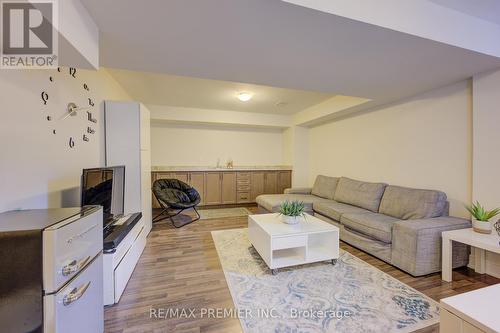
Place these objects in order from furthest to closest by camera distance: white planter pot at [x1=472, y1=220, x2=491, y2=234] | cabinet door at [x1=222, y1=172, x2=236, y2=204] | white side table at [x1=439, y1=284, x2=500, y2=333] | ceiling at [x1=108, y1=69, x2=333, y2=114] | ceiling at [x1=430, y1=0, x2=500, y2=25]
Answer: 1. cabinet door at [x1=222, y1=172, x2=236, y2=204]
2. ceiling at [x1=108, y1=69, x2=333, y2=114]
3. white planter pot at [x1=472, y1=220, x2=491, y2=234]
4. ceiling at [x1=430, y1=0, x2=500, y2=25]
5. white side table at [x1=439, y1=284, x2=500, y2=333]

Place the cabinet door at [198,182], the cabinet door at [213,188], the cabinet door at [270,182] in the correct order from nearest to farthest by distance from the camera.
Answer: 1. the cabinet door at [198,182]
2. the cabinet door at [213,188]
3. the cabinet door at [270,182]

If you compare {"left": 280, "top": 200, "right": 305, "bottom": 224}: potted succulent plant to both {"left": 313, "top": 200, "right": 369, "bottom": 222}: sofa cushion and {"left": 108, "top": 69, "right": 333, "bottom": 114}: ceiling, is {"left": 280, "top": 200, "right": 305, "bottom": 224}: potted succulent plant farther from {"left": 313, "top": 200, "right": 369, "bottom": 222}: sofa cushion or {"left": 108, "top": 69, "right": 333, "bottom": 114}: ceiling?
{"left": 108, "top": 69, "right": 333, "bottom": 114}: ceiling

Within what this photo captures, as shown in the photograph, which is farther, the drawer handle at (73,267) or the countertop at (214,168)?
the countertop at (214,168)

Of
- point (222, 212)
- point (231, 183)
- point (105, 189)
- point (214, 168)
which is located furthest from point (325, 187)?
point (105, 189)

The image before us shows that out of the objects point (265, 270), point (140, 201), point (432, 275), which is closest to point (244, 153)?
point (140, 201)

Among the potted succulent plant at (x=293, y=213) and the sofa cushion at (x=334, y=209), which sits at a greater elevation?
the potted succulent plant at (x=293, y=213)

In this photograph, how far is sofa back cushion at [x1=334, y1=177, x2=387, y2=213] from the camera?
318 cm

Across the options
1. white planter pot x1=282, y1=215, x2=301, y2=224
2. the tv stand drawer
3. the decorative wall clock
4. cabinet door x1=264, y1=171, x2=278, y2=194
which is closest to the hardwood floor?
the tv stand drawer

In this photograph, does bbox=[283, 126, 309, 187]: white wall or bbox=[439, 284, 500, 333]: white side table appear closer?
bbox=[439, 284, 500, 333]: white side table

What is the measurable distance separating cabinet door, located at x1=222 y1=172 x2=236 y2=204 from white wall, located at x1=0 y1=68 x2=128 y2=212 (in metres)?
3.14

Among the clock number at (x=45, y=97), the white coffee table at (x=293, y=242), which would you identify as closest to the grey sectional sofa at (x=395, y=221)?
the white coffee table at (x=293, y=242)

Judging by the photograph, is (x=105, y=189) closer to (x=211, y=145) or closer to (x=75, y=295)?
(x=75, y=295)

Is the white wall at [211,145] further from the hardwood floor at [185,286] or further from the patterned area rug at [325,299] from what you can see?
the patterned area rug at [325,299]

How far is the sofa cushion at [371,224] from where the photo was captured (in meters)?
2.40
